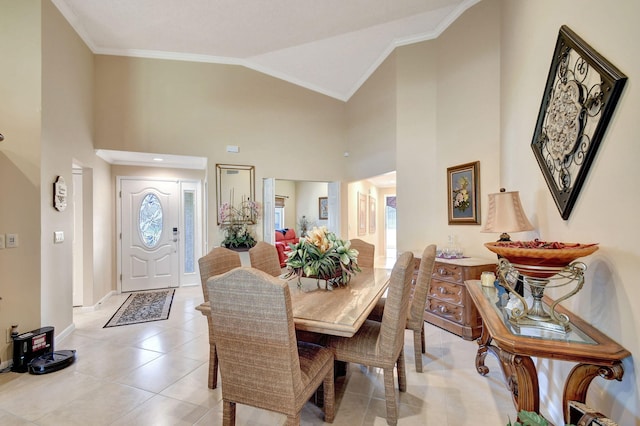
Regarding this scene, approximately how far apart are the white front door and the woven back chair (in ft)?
11.2

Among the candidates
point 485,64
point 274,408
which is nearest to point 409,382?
point 274,408

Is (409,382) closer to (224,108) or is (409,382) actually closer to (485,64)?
(485,64)

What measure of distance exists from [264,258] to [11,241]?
2.29m

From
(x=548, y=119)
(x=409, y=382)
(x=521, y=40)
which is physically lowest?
(x=409, y=382)

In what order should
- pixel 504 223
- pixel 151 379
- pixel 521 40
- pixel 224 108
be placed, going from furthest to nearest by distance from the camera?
pixel 224 108 → pixel 521 40 → pixel 151 379 → pixel 504 223

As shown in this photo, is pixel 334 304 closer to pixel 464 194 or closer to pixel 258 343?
pixel 258 343

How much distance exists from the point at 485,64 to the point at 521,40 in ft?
3.01

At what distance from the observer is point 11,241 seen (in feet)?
8.77

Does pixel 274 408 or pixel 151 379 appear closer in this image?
pixel 274 408

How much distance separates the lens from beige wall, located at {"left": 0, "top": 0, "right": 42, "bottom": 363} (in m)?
2.69

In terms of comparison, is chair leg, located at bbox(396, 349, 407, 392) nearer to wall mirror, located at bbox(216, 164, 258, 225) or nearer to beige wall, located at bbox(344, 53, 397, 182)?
beige wall, located at bbox(344, 53, 397, 182)

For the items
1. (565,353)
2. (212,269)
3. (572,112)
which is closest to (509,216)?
(572,112)

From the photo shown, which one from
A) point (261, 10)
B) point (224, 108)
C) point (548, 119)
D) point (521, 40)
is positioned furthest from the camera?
point (224, 108)

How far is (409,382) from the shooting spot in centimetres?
236
